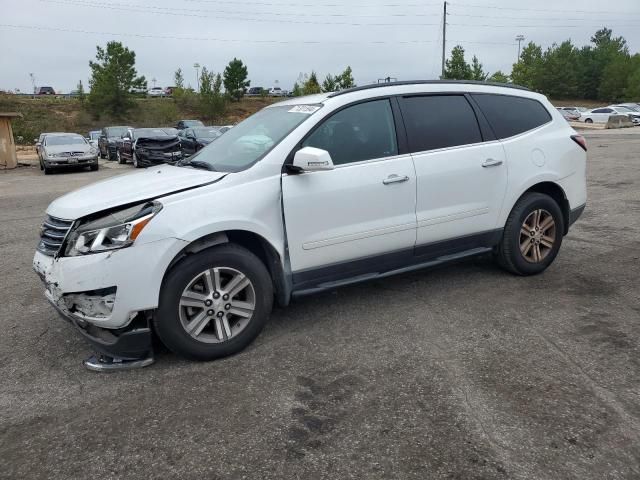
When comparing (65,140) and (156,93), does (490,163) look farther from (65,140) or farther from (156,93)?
(156,93)

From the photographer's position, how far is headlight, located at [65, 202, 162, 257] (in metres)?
3.27

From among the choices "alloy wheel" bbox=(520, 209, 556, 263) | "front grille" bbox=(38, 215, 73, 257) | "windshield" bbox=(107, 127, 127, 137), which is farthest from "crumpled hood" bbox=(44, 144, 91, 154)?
"alloy wheel" bbox=(520, 209, 556, 263)

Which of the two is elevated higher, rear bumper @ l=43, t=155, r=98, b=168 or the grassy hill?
the grassy hill

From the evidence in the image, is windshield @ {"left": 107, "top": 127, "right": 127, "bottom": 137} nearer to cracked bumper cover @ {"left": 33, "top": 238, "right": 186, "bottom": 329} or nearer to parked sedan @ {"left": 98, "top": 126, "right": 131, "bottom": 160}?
parked sedan @ {"left": 98, "top": 126, "right": 131, "bottom": 160}

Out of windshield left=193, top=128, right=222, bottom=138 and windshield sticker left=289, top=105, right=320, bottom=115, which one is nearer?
windshield sticker left=289, top=105, right=320, bottom=115

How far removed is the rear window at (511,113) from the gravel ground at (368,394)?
1436 mm

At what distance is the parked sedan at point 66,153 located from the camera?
1876 cm

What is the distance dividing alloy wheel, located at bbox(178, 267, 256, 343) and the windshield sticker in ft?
4.60

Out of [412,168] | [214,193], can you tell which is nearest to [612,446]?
[412,168]

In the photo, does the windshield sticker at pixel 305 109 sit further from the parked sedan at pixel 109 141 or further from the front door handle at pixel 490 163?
the parked sedan at pixel 109 141

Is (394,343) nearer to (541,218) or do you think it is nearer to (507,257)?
(507,257)

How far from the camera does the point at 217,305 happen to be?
354 cm

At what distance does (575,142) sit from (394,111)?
2.12m

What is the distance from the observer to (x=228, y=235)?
3.73m
